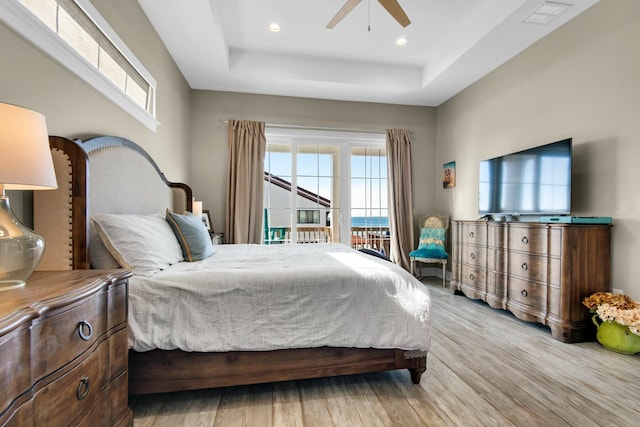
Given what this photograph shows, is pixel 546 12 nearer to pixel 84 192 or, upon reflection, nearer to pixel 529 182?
pixel 529 182

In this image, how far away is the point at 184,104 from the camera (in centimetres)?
398

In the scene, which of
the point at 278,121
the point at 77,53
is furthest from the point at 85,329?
the point at 278,121

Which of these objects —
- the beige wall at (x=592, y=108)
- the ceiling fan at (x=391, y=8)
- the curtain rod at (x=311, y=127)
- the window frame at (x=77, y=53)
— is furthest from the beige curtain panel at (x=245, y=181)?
the beige wall at (x=592, y=108)

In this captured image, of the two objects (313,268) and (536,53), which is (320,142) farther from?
(313,268)

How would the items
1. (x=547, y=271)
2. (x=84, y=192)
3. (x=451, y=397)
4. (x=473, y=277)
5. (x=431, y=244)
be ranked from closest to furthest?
(x=84, y=192) < (x=451, y=397) < (x=547, y=271) < (x=473, y=277) < (x=431, y=244)

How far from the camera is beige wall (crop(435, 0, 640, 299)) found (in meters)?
2.41

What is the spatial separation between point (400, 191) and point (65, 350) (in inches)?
177

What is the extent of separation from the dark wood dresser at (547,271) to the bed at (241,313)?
1.58 metres

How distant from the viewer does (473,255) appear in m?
3.60

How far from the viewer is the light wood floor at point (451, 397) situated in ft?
4.99

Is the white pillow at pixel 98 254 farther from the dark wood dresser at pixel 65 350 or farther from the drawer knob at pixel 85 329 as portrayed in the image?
the drawer knob at pixel 85 329

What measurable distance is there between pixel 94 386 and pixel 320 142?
4.16 metres

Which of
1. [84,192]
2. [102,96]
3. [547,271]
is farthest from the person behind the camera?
[547,271]

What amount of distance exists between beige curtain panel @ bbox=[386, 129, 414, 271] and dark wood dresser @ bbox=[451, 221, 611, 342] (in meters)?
1.44
